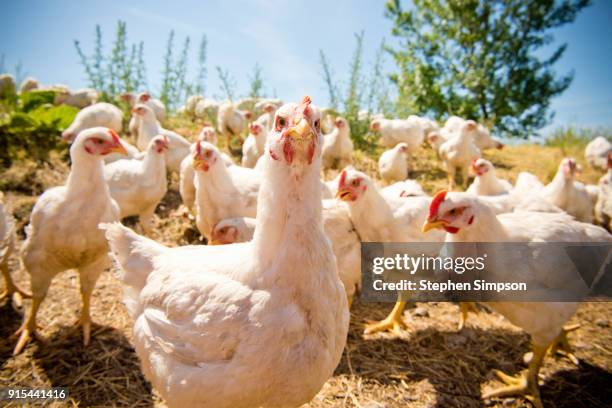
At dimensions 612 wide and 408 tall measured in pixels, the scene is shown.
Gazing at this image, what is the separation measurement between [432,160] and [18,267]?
8.49 meters

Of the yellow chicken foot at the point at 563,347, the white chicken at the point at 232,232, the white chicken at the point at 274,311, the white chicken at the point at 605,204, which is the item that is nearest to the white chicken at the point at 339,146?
the white chicken at the point at 232,232

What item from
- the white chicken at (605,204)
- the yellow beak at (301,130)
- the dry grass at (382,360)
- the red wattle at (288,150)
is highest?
the yellow beak at (301,130)

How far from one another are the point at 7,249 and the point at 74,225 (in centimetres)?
77

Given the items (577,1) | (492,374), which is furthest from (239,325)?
(577,1)

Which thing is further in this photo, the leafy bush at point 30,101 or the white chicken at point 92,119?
the leafy bush at point 30,101

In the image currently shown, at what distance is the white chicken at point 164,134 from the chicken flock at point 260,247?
0.79 meters

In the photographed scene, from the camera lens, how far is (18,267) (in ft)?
11.3

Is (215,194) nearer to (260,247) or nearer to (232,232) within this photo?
(232,232)

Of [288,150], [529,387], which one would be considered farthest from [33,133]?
[529,387]

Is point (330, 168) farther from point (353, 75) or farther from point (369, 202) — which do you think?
point (369, 202)

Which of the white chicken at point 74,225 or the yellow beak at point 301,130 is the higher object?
the yellow beak at point 301,130

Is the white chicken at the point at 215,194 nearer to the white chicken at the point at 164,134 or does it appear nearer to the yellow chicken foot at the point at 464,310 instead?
the white chicken at the point at 164,134

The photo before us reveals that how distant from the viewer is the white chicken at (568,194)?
432 cm

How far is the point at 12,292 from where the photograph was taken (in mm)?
3014
